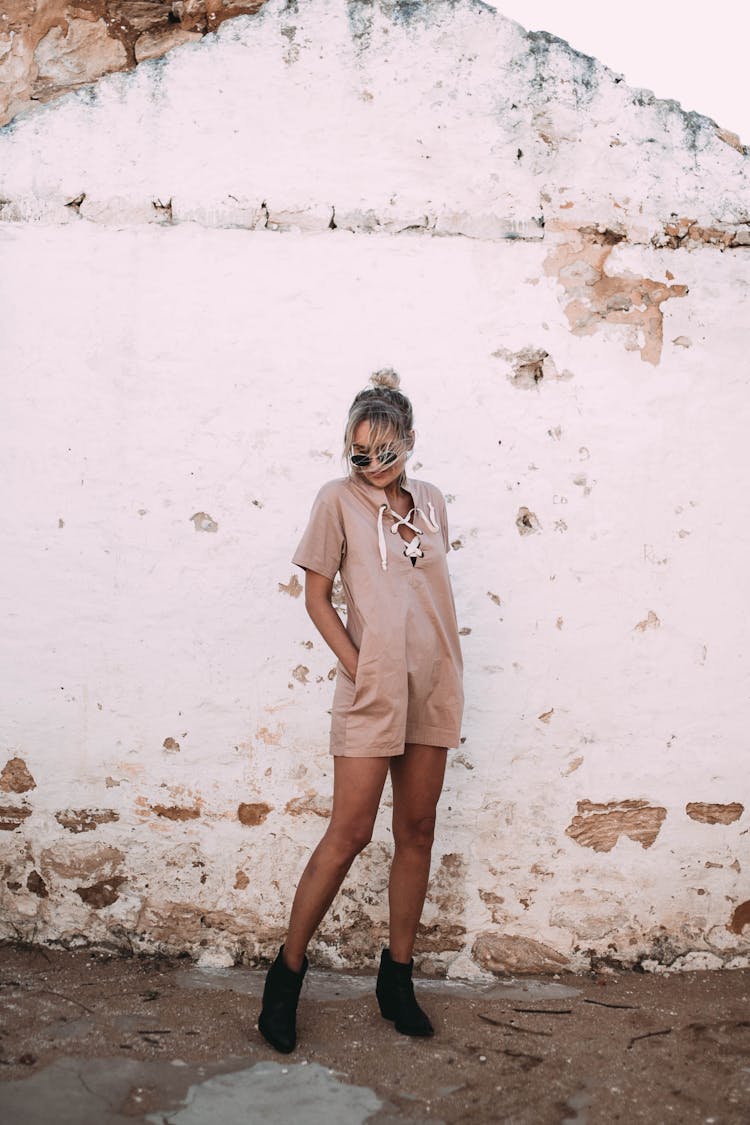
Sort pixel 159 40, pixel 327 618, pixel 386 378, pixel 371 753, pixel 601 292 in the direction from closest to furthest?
pixel 371 753
pixel 327 618
pixel 386 378
pixel 601 292
pixel 159 40

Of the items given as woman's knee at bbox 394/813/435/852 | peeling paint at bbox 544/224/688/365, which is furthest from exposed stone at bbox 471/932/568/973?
peeling paint at bbox 544/224/688/365

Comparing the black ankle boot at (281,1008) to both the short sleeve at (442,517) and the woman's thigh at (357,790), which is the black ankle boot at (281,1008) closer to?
the woman's thigh at (357,790)

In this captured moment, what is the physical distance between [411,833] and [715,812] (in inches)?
45.3

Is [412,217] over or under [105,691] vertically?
over

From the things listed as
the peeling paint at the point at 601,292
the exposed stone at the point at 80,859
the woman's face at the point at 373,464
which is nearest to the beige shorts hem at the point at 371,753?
the woman's face at the point at 373,464

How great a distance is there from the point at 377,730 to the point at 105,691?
1.09 meters

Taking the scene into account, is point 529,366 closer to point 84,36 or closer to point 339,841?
point 339,841

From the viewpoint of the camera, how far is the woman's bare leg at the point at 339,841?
2.53 m

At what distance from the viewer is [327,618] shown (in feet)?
8.54

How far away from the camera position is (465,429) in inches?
125

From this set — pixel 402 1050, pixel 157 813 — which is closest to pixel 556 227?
pixel 157 813

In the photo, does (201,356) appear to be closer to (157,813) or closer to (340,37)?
(340,37)

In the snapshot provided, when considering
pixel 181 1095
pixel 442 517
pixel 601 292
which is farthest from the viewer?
pixel 601 292

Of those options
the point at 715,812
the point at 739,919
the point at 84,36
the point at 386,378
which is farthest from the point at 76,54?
the point at 739,919
